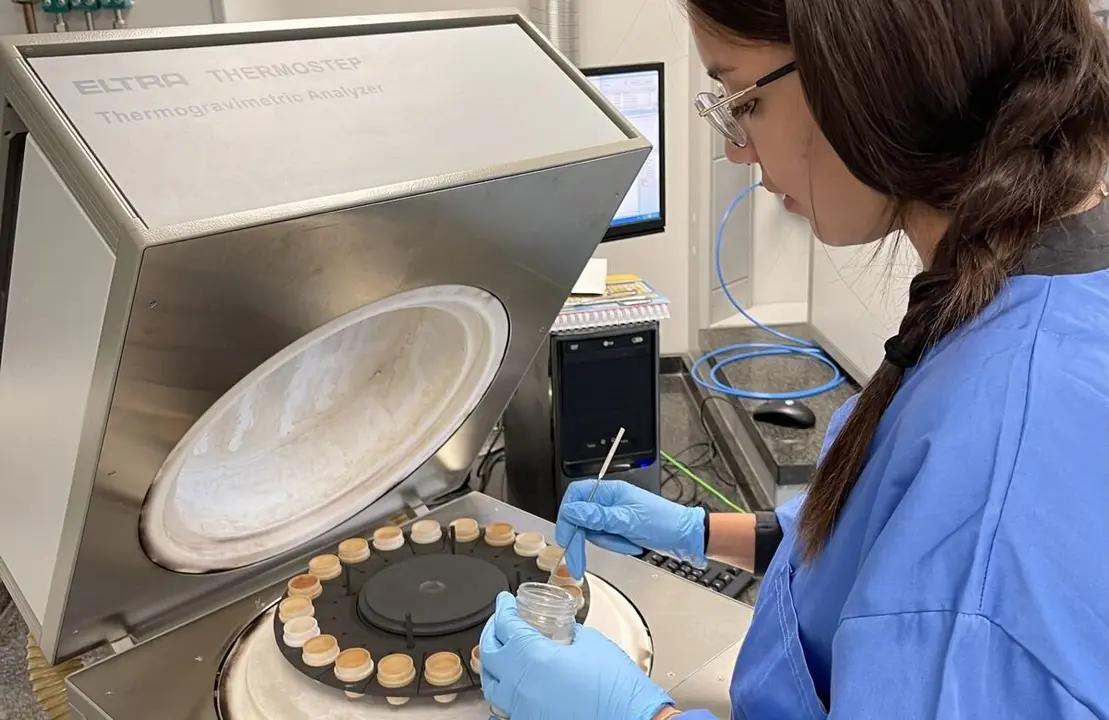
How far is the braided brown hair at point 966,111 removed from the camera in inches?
24.7

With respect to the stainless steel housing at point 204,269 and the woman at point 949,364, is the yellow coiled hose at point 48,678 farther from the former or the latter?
the woman at point 949,364

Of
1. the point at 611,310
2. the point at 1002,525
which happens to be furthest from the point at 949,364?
the point at 611,310

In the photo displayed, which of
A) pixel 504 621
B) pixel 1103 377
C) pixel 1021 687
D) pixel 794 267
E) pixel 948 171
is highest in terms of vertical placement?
pixel 948 171

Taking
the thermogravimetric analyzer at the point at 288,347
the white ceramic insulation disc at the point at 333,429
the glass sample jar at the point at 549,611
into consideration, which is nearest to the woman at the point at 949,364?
the glass sample jar at the point at 549,611

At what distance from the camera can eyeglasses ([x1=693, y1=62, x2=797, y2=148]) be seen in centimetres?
75

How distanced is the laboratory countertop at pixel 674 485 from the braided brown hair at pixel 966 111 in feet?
2.70

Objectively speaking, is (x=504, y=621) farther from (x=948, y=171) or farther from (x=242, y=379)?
(x=948, y=171)

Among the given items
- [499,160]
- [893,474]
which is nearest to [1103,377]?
[893,474]

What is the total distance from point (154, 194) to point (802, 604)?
23.6 inches

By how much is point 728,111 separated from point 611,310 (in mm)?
790

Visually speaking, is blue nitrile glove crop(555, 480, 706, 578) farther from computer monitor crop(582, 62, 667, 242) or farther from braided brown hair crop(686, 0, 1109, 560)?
computer monitor crop(582, 62, 667, 242)

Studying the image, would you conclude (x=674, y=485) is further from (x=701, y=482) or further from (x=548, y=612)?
(x=548, y=612)

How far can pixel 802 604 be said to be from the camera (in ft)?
2.54

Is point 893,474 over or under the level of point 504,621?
over
